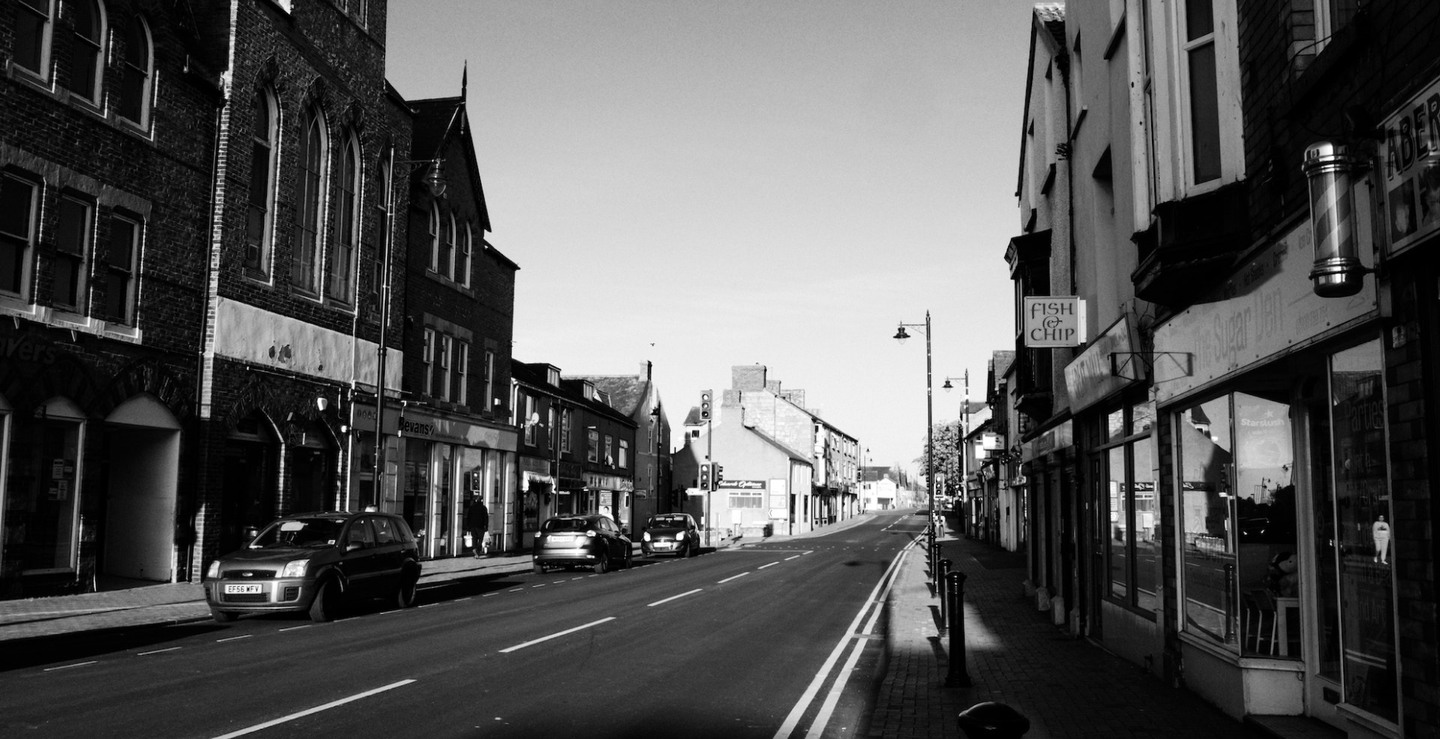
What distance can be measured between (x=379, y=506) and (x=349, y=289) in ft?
19.1

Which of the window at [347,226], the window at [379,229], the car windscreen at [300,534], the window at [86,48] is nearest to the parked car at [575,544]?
the window at [379,229]

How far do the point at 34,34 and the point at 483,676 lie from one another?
14.2 m

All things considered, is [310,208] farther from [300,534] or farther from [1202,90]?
[1202,90]

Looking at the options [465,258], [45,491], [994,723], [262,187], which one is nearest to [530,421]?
[465,258]

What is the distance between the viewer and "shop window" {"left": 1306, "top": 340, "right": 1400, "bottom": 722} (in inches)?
251

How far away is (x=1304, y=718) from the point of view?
812cm

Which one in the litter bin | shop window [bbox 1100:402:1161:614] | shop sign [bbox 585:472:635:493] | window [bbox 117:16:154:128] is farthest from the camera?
shop sign [bbox 585:472:635:493]

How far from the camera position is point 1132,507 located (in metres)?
12.3

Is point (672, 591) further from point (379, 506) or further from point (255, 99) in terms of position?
point (255, 99)

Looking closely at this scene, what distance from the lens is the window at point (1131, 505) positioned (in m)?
11.5

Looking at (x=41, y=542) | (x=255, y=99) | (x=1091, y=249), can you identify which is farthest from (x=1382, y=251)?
(x=255, y=99)

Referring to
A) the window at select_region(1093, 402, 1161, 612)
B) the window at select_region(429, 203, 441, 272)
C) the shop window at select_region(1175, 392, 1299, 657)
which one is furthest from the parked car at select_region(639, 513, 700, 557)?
the shop window at select_region(1175, 392, 1299, 657)

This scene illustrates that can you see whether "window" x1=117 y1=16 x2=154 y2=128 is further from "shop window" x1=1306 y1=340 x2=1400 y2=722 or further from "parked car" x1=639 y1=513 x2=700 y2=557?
"parked car" x1=639 y1=513 x2=700 y2=557

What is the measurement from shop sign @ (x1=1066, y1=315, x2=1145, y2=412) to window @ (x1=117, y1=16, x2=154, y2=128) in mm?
17052
